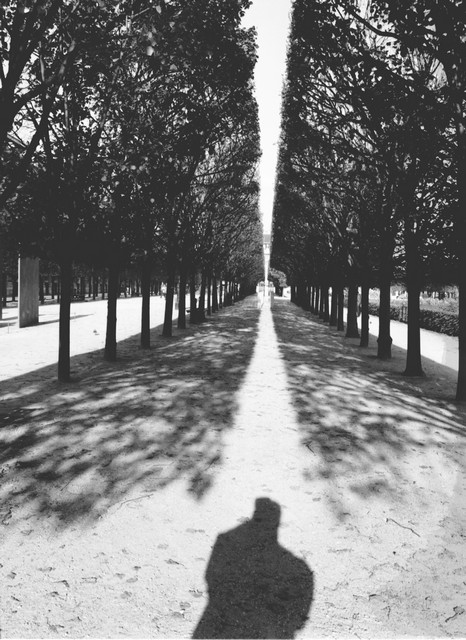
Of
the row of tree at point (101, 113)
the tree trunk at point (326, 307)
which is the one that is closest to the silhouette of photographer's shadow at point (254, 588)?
the row of tree at point (101, 113)

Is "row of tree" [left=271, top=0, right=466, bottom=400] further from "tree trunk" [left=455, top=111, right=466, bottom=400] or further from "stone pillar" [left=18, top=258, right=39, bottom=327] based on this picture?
"stone pillar" [left=18, top=258, right=39, bottom=327]

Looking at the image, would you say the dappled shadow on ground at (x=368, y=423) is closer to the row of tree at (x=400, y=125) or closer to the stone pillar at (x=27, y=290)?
the row of tree at (x=400, y=125)

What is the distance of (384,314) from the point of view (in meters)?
14.8

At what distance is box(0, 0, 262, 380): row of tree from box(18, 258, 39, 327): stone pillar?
909 centimetres

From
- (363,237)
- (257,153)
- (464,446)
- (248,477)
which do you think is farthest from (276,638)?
(257,153)

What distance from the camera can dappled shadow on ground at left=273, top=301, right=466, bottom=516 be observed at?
5439mm

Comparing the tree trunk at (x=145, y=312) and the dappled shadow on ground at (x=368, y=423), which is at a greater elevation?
the tree trunk at (x=145, y=312)

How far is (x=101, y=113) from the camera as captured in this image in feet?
34.2

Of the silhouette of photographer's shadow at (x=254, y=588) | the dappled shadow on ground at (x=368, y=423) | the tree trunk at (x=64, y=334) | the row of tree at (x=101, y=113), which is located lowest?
the silhouette of photographer's shadow at (x=254, y=588)

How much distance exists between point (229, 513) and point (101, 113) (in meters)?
9.04

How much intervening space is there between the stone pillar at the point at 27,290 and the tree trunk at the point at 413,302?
15825 mm

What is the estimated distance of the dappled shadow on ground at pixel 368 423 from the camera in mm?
5439

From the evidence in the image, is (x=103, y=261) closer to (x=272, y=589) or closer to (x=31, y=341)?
(x=31, y=341)

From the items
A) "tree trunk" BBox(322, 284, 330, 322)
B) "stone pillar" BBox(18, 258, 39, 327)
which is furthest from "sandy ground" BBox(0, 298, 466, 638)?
"tree trunk" BBox(322, 284, 330, 322)
